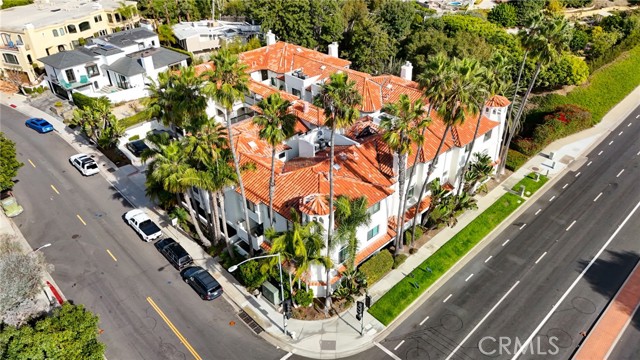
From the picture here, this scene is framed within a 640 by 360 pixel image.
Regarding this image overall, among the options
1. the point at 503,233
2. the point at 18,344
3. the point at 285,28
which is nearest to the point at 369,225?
the point at 503,233

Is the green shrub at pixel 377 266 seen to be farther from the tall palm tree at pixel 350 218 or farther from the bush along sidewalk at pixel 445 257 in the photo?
the tall palm tree at pixel 350 218

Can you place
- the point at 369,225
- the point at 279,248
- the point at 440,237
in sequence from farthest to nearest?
the point at 440,237 < the point at 369,225 < the point at 279,248

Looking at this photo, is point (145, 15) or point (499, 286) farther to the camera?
point (145, 15)

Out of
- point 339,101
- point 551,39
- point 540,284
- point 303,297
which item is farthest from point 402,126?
point 540,284

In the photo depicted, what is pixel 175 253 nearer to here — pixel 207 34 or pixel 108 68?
pixel 108 68

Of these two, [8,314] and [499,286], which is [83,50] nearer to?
[8,314]

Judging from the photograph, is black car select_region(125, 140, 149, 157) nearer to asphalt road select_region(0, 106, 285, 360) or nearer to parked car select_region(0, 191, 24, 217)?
asphalt road select_region(0, 106, 285, 360)
